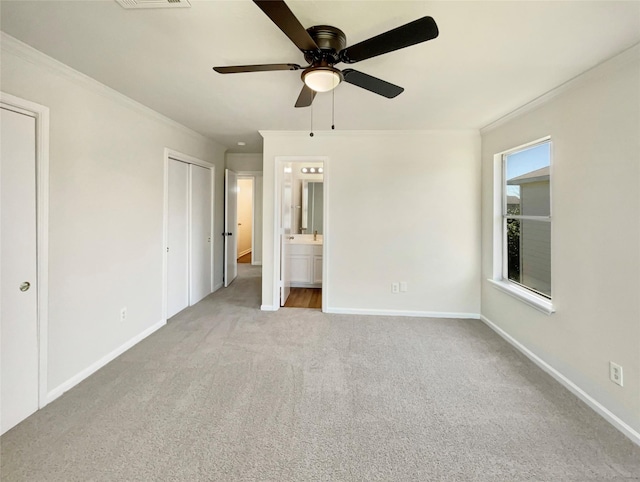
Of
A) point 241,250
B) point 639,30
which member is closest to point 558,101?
point 639,30

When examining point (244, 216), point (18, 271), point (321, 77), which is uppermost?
point (321, 77)

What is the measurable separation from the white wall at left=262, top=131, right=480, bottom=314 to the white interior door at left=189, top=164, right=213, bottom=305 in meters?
1.12

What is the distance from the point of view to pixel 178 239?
12.8 ft

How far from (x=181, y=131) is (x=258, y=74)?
6.56 ft

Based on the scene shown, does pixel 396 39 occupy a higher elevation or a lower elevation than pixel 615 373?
higher

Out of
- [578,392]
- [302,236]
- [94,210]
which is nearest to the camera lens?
[578,392]

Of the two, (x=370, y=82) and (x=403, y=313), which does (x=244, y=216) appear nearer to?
(x=403, y=313)

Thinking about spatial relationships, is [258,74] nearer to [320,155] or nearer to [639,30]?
[320,155]

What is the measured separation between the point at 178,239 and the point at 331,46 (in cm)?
317

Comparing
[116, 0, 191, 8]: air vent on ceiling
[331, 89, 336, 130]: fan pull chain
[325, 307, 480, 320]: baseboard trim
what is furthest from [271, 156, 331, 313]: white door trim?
[116, 0, 191, 8]: air vent on ceiling

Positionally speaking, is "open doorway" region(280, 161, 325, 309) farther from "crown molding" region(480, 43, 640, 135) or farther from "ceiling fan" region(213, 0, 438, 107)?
"crown molding" region(480, 43, 640, 135)

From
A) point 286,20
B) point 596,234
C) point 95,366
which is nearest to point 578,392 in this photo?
point 596,234

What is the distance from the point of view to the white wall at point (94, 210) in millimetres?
2102

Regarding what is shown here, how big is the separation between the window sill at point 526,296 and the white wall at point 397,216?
0.49 metres
